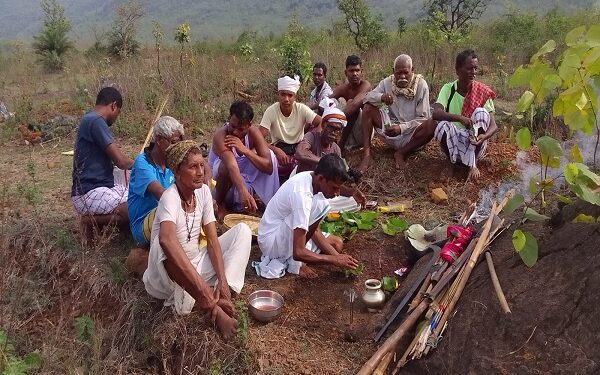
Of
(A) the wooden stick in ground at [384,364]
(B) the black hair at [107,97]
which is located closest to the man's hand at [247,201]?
(B) the black hair at [107,97]

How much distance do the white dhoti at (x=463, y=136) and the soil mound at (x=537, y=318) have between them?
85.1 inches

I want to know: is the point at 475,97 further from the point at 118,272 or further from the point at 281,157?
the point at 118,272

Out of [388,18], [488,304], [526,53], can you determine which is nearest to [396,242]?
[488,304]

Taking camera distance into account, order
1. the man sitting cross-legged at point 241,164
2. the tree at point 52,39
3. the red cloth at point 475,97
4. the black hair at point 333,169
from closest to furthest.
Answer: the black hair at point 333,169 → the man sitting cross-legged at point 241,164 → the red cloth at point 475,97 → the tree at point 52,39

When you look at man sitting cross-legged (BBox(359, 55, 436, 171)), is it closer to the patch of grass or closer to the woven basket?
the woven basket

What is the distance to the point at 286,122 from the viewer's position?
5.14m

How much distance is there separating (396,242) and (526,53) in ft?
28.4

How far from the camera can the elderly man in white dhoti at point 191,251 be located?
297cm

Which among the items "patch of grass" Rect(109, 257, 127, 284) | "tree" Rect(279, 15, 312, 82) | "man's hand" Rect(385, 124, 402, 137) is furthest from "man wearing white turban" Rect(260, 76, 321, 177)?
"tree" Rect(279, 15, 312, 82)

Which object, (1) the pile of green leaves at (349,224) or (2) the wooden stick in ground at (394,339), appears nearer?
(2) the wooden stick in ground at (394,339)

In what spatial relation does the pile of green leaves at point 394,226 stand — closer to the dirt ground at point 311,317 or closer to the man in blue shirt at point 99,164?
the dirt ground at point 311,317

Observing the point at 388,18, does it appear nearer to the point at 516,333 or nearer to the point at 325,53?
the point at 325,53

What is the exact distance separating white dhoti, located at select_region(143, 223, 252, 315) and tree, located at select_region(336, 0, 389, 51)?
922cm

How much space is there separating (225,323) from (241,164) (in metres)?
2.04
